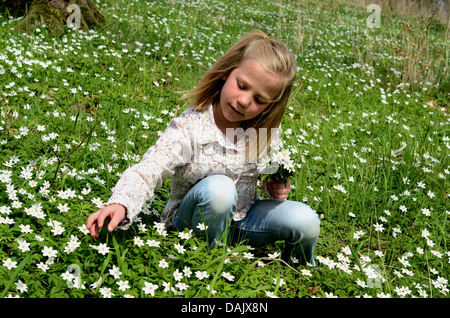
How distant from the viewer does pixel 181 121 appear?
2.43 metres

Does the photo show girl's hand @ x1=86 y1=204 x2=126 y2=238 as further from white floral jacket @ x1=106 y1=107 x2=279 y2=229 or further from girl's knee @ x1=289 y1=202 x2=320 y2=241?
girl's knee @ x1=289 y1=202 x2=320 y2=241

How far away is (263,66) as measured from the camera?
90.7 inches

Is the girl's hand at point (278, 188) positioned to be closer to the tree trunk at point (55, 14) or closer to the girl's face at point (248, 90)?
the girl's face at point (248, 90)

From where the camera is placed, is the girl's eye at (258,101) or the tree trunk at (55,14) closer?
the girl's eye at (258,101)

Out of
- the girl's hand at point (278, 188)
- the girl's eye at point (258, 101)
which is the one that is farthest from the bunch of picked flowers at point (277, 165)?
the girl's eye at point (258, 101)

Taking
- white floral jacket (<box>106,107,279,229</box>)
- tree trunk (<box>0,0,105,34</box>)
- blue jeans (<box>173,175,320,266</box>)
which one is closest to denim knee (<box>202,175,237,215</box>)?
blue jeans (<box>173,175,320,266</box>)

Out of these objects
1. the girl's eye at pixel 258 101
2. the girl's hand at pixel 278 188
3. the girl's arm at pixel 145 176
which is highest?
the girl's eye at pixel 258 101

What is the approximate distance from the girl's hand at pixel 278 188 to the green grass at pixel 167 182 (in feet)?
1.19

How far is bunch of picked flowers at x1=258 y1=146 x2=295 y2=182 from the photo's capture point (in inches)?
95.2

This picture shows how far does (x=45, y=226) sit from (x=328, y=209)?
1.99 meters

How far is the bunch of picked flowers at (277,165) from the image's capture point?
7.93 ft

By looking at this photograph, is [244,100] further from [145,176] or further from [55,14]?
[55,14]

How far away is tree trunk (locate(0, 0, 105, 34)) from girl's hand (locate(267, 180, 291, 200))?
3935 millimetres
